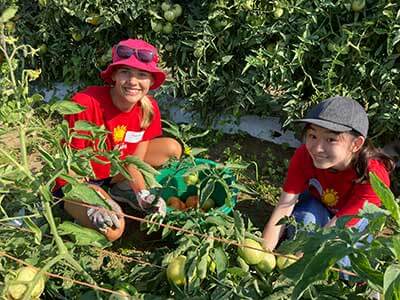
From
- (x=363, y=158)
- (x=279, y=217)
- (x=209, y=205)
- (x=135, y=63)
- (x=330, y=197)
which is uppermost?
(x=135, y=63)

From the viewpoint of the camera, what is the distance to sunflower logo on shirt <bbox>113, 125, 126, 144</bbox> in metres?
2.71

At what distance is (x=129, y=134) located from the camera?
2.79 metres

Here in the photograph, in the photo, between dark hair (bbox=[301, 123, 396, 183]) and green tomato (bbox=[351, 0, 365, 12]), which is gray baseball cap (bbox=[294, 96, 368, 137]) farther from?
green tomato (bbox=[351, 0, 365, 12])

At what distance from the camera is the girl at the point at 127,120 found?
251cm

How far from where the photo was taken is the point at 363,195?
2213 millimetres

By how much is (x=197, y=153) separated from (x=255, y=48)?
1358mm

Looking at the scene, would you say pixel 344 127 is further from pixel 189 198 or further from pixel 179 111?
pixel 179 111

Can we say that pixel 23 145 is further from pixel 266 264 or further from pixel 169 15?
pixel 169 15

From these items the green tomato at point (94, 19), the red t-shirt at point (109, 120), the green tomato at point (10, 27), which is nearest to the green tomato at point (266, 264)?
the red t-shirt at point (109, 120)

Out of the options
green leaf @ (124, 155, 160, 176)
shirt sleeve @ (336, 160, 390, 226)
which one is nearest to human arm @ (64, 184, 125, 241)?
green leaf @ (124, 155, 160, 176)

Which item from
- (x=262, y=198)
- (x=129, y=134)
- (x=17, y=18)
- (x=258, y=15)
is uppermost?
(x=258, y=15)

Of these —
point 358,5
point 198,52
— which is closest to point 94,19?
point 198,52

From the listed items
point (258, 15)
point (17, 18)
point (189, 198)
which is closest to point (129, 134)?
point (189, 198)

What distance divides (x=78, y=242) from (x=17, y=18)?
301 cm
